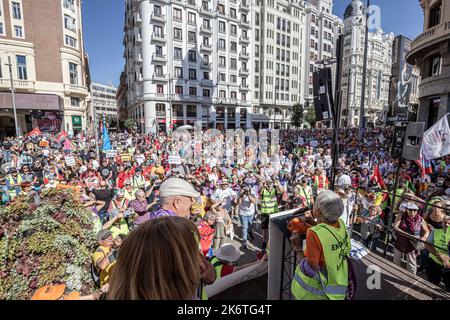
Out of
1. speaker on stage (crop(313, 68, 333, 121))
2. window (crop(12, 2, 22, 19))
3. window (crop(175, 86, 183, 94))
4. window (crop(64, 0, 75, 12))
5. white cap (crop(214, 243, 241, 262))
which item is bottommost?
white cap (crop(214, 243, 241, 262))

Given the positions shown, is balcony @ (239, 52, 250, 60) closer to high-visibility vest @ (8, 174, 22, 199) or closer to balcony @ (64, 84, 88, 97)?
balcony @ (64, 84, 88, 97)

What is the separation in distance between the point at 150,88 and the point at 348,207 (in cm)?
3949

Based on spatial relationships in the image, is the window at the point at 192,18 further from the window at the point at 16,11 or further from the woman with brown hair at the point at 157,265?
the woman with brown hair at the point at 157,265

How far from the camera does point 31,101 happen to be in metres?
28.8

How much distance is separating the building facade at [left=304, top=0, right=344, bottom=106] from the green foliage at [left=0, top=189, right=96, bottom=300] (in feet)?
206

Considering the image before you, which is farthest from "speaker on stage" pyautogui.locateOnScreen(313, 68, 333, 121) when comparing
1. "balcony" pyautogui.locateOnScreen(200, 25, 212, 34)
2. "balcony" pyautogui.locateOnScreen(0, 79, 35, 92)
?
"balcony" pyautogui.locateOnScreen(200, 25, 212, 34)

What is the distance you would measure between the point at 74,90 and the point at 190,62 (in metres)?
19.3

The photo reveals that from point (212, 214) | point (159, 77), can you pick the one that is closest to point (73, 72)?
point (159, 77)

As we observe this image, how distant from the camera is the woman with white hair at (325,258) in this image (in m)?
1.95

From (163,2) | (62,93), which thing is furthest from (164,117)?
(163,2)

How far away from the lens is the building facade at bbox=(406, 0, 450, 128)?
16.8 meters

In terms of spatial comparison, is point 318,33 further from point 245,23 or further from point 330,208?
point 330,208

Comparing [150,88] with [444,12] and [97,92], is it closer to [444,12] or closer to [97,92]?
[444,12]

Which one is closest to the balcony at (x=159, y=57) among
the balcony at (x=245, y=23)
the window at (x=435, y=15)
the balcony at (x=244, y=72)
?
the balcony at (x=244, y=72)
